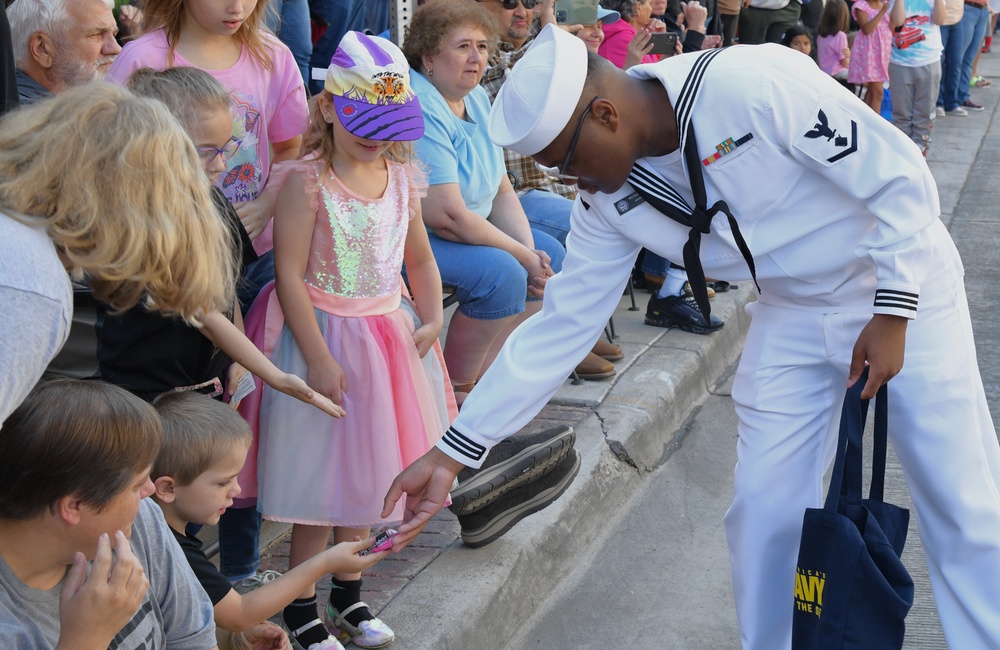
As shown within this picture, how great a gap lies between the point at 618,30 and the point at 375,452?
4.12 meters

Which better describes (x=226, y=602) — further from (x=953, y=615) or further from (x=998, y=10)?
(x=998, y=10)

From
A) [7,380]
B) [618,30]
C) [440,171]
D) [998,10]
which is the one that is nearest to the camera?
[7,380]

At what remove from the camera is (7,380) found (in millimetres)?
1598

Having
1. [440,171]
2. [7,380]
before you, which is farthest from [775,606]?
[440,171]

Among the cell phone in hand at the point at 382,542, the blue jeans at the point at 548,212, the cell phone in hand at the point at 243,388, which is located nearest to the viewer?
the cell phone in hand at the point at 382,542

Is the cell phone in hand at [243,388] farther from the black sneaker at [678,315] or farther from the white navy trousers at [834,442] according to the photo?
the black sneaker at [678,315]

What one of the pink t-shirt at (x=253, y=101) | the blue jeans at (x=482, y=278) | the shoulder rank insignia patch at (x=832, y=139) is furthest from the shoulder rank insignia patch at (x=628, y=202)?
the blue jeans at (x=482, y=278)

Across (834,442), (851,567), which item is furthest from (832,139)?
(851,567)

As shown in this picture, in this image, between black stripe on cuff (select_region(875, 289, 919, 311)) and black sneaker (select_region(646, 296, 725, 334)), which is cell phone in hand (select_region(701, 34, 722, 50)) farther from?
black stripe on cuff (select_region(875, 289, 919, 311))

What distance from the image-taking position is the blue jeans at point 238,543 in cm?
337

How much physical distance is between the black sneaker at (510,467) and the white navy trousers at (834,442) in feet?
2.98

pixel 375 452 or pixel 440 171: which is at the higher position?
pixel 440 171

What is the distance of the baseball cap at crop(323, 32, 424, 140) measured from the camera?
3.37 meters

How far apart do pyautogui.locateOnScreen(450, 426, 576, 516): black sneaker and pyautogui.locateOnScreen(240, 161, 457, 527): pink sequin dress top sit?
0.22 meters
